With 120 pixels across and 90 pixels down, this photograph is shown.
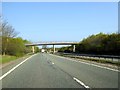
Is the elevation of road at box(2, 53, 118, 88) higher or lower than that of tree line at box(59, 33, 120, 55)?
lower

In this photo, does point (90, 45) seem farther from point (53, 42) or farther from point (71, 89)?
point (71, 89)

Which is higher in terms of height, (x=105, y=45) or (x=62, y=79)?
(x=105, y=45)

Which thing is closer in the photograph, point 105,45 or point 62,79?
point 62,79

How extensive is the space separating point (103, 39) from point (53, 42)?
51.7m

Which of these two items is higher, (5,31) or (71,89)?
(5,31)

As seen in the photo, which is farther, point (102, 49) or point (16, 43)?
point (102, 49)

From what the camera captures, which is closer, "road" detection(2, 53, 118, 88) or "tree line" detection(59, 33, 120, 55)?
"road" detection(2, 53, 118, 88)

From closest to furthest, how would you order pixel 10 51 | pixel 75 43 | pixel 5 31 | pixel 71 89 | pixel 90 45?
pixel 71 89, pixel 5 31, pixel 10 51, pixel 90 45, pixel 75 43

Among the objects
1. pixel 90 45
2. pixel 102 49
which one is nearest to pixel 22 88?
pixel 102 49

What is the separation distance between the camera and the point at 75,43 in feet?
477

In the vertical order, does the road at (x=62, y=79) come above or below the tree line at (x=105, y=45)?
below

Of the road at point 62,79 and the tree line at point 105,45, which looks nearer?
the road at point 62,79

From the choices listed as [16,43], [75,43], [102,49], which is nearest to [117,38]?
[102,49]

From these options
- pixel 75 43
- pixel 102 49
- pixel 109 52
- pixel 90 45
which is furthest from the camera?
pixel 75 43
